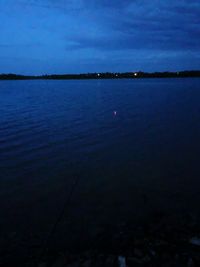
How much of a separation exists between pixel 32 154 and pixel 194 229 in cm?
1122

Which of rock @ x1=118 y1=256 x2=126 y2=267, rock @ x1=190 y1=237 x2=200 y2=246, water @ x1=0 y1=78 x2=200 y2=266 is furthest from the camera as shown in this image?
water @ x1=0 y1=78 x2=200 y2=266

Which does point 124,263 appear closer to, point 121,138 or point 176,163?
point 176,163

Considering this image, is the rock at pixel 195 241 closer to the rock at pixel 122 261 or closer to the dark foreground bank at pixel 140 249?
the dark foreground bank at pixel 140 249

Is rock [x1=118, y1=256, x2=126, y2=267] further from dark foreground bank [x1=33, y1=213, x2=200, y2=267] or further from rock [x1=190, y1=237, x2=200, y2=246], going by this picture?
rock [x1=190, y1=237, x2=200, y2=246]

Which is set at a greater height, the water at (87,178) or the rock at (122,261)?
the rock at (122,261)

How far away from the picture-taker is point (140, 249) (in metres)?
7.74

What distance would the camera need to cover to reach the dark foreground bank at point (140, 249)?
7.32m

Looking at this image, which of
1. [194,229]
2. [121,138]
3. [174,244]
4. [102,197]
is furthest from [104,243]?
[121,138]

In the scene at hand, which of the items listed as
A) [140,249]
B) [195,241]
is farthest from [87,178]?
[195,241]

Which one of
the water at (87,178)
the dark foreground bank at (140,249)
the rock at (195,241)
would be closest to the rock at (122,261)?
the dark foreground bank at (140,249)

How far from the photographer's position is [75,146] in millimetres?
19812

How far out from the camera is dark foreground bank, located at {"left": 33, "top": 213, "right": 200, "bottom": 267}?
24.0 ft

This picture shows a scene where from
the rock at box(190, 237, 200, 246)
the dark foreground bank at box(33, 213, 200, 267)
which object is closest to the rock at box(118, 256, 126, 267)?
the dark foreground bank at box(33, 213, 200, 267)

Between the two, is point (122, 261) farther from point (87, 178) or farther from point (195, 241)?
point (87, 178)
